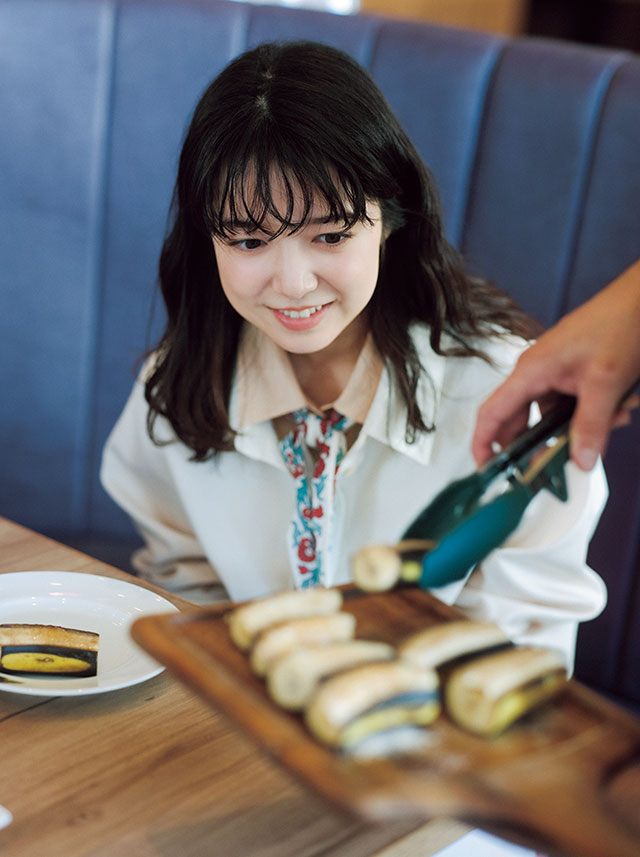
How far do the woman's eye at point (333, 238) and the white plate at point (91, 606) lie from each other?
41 cm

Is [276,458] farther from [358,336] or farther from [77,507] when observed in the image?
[77,507]

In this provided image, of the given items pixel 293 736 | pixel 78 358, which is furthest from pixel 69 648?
pixel 78 358

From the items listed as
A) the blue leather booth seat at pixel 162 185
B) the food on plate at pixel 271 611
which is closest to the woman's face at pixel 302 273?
the blue leather booth seat at pixel 162 185

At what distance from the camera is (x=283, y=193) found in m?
1.09

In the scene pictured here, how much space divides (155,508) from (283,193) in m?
0.58

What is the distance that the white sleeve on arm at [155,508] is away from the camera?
147 cm

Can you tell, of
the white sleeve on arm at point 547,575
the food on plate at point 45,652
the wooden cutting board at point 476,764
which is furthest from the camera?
the white sleeve on arm at point 547,575

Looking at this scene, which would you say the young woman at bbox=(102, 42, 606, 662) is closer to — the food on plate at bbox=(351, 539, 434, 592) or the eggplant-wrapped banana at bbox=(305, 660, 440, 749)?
the food on plate at bbox=(351, 539, 434, 592)

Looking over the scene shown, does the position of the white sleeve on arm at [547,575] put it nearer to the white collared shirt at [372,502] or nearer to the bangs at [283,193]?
the white collared shirt at [372,502]

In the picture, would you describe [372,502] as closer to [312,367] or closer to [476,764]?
[312,367]

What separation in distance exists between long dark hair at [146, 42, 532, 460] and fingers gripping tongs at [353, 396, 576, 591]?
18.1 inches

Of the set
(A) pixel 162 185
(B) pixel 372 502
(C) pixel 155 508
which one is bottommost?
(C) pixel 155 508

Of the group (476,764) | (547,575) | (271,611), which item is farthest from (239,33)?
(476,764)

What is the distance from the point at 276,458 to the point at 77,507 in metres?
0.75
